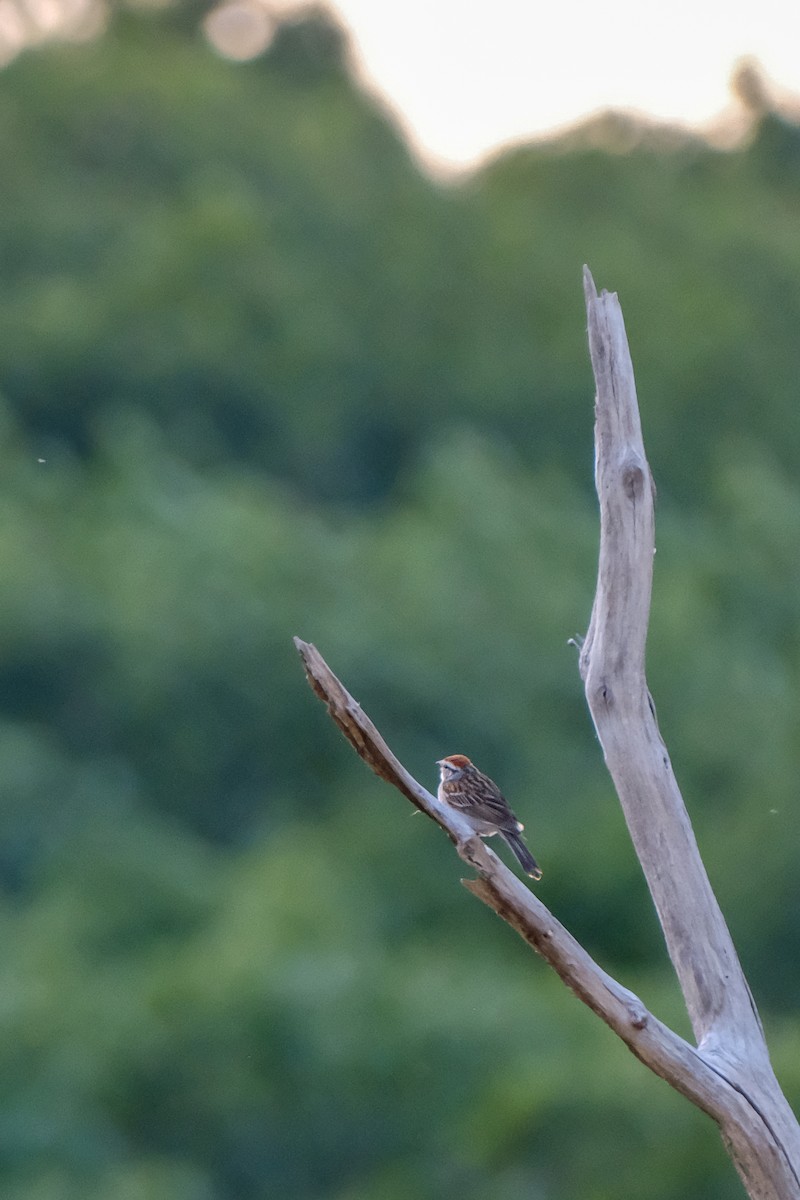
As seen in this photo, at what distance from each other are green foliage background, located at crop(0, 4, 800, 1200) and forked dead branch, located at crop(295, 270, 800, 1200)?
235 inches

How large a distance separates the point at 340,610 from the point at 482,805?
33.3ft

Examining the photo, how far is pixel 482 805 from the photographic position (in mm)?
4164

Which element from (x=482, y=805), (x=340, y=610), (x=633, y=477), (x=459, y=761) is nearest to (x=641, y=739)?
(x=633, y=477)

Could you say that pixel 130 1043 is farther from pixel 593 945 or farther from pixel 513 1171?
pixel 593 945

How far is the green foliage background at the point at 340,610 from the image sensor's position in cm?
993

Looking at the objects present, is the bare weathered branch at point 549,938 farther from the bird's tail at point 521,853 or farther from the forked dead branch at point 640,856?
the bird's tail at point 521,853

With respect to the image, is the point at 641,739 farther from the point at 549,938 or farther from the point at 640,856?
the point at 549,938

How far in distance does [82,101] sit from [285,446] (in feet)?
17.7

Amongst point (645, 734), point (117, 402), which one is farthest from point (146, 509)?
point (645, 734)

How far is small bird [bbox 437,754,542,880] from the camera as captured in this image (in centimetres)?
413

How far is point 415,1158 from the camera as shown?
9852 mm

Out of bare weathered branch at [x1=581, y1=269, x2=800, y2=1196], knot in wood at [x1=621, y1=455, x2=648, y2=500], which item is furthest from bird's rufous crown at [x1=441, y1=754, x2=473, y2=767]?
knot in wood at [x1=621, y1=455, x2=648, y2=500]

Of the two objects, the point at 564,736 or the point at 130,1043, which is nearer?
the point at 130,1043

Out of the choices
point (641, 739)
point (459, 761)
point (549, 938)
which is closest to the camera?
point (549, 938)
